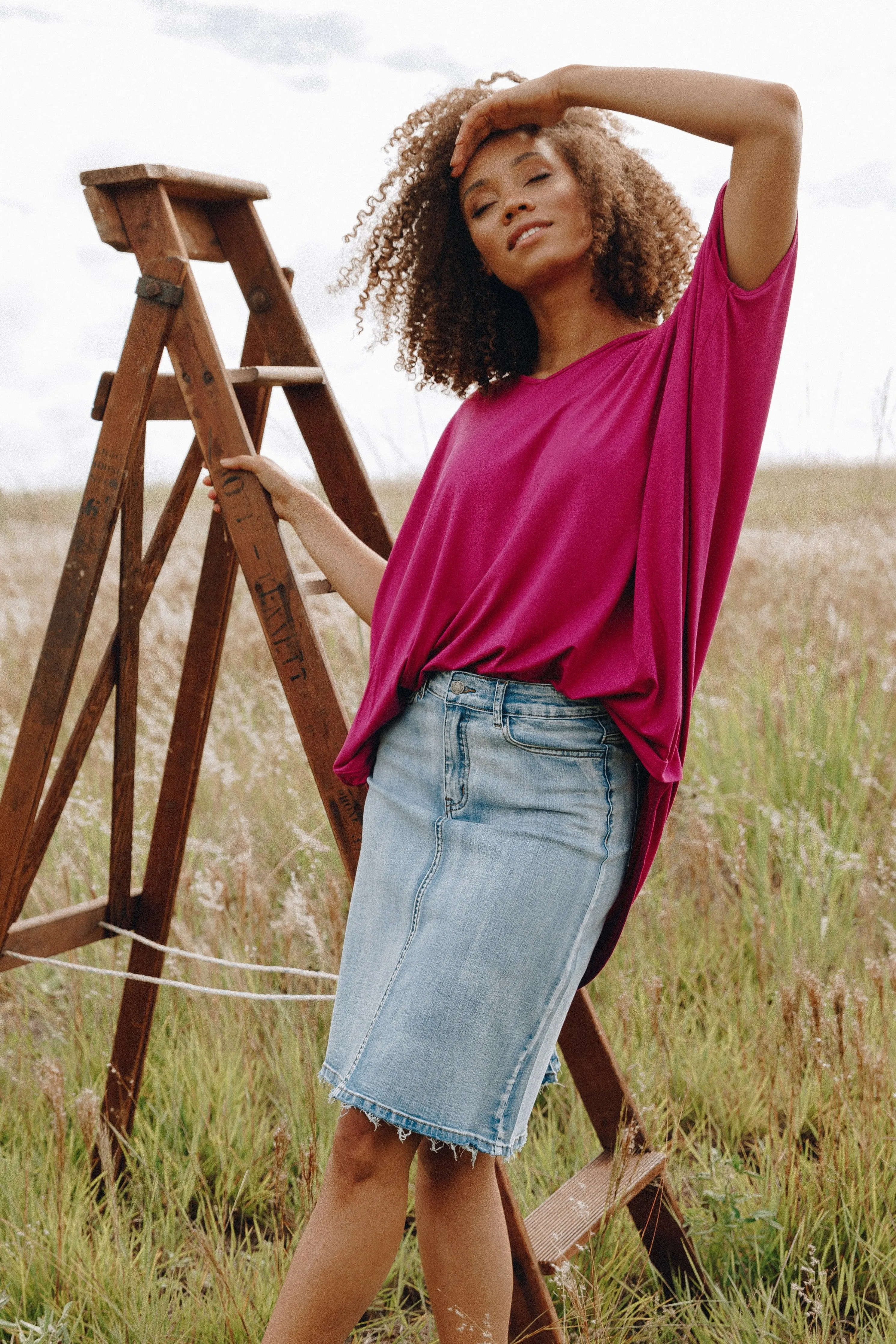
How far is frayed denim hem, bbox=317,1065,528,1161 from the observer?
153cm

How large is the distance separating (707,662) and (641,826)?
3.57m

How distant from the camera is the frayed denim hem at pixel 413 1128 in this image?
5.03 ft

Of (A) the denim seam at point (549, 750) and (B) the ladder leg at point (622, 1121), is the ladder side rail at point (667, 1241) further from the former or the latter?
(A) the denim seam at point (549, 750)

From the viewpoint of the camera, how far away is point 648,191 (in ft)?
6.57

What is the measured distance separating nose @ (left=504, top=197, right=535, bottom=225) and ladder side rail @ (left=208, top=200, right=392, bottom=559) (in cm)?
56

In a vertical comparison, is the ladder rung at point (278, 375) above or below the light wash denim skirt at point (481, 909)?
above

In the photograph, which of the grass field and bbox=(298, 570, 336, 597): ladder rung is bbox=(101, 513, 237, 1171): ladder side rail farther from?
bbox=(298, 570, 336, 597): ladder rung

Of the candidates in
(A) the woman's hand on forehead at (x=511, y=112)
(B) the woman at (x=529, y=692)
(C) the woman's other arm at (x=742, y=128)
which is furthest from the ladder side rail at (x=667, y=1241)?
(A) the woman's hand on forehead at (x=511, y=112)

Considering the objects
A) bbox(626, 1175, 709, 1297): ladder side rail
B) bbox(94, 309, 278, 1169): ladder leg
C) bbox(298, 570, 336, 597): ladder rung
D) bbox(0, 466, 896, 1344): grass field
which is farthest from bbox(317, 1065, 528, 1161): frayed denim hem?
bbox(94, 309, 278, 1169): ladder leg

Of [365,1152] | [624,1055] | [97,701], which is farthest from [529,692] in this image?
[624,1055]

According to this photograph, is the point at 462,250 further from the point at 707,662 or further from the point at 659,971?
the point at 707,662

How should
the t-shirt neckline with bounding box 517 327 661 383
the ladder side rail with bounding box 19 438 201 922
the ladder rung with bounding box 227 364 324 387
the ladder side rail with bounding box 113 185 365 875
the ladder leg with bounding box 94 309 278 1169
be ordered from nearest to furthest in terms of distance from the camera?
the t-shirt neckline with bounding box 517 327 661 383
the ladder side rail with bounding box 113 185 365 875
the ladder rung with bounding box 227 364 324 387
the ladder side rail with bounding box 19 438 201 922
the ladder leg with bounding box 94 309 278 1169

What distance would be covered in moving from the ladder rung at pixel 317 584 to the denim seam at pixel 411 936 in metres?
0.66

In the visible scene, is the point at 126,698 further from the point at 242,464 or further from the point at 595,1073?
the point at 595,1073
